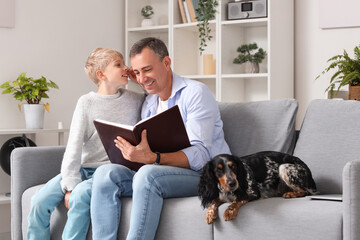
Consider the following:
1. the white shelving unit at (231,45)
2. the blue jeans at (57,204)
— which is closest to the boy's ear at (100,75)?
the blue jeans at (57,204)

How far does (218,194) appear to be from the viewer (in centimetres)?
201

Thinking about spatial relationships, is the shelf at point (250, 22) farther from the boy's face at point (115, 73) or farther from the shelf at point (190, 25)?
the boy's face at point (115, 73)

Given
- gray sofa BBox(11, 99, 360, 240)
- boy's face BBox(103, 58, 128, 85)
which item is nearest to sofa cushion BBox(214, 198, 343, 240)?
gray sofa BBox(11, 99, 360, 240)

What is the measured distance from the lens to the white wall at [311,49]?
418 cm

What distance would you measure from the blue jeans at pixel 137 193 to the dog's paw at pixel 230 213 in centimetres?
27

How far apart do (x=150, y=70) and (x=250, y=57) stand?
191cm

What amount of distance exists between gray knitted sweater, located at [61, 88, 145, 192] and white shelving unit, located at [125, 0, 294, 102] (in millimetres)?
1726

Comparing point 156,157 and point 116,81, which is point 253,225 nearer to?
point 156,157

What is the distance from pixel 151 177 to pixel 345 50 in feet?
7.95

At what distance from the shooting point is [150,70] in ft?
8.09

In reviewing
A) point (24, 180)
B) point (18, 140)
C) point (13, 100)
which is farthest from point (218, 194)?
point (13, 100)

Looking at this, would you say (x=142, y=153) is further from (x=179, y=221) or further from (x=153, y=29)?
(x=153, y=29)

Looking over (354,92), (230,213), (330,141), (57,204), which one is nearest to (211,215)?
(230,213)

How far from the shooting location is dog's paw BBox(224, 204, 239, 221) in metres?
Answer: 1.98
